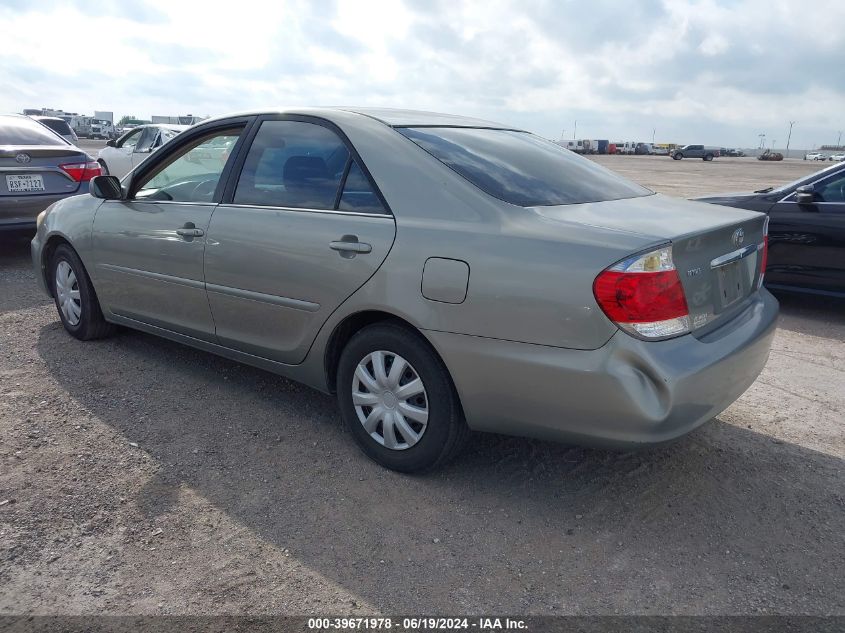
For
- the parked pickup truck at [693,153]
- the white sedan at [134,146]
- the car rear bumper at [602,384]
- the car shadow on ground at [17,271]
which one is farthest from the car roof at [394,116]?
the parked pickup truck at [693,153]

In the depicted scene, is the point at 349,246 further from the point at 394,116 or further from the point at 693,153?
the point at 693,153

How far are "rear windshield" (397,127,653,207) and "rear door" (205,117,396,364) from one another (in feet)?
1.34

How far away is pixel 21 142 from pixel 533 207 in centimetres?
697

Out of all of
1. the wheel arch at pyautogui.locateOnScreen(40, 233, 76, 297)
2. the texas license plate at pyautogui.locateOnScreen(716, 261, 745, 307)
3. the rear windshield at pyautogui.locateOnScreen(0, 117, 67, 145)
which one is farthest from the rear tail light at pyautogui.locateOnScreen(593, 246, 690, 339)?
the rear windshield at pyautogui.locateOnScreen(0, 117, 67, 145)

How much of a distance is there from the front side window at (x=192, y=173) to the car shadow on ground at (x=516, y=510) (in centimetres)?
121

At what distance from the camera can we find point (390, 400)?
3246 millimetres

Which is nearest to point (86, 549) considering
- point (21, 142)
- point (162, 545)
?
point (162, 545)

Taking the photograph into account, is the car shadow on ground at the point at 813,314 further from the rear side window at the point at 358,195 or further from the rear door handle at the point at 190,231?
the rear door handle at the point at 190,231

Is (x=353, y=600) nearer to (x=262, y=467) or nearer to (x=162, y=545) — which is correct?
(x=162, y=545)

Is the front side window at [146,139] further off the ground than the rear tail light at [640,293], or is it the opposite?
the front side window at [146,139]

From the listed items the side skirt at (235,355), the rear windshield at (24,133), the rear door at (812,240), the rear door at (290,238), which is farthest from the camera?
the rear windshield at (24,133)

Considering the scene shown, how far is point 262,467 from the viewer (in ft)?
11.1

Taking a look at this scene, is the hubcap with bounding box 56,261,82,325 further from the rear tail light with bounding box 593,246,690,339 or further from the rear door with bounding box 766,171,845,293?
the rear door with bounding box 766,171,845,293

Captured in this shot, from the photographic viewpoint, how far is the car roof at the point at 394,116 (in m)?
3.57
